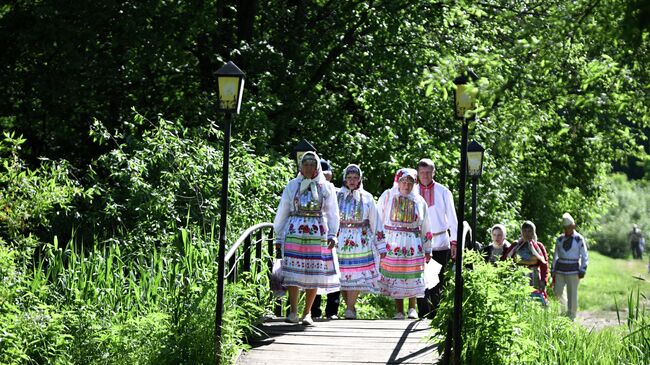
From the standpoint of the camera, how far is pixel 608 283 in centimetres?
4772

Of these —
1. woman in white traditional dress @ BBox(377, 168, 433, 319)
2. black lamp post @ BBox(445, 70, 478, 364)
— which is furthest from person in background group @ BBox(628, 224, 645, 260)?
black lamp post @ BBox(445, 70, 478, 364)

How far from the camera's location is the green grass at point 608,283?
1529 inches

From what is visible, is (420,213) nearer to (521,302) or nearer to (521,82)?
(521,302)

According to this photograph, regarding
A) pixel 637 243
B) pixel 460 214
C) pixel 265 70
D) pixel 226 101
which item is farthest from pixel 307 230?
pixel 637 243

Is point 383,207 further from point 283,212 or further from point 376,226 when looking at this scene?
point 283,212

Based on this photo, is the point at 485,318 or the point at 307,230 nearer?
the point at 485,318

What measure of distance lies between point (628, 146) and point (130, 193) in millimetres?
14517

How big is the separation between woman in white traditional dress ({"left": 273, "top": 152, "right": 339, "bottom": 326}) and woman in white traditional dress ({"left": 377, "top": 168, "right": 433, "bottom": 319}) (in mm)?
1167

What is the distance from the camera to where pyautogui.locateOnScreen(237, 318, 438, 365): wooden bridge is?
365 inches

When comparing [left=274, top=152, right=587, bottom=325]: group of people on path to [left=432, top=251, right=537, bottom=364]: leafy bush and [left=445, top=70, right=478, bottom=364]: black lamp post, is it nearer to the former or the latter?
[left=432, top=251, right=537, bottom=364]: leafy bush

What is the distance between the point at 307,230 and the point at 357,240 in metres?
1.22

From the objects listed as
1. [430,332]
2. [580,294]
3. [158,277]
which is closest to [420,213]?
[430,332]

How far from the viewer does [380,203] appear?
39.3ft

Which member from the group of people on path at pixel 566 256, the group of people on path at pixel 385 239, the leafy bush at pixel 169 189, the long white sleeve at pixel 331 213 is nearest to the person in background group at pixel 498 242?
the group of people on path at pixel 566 256
